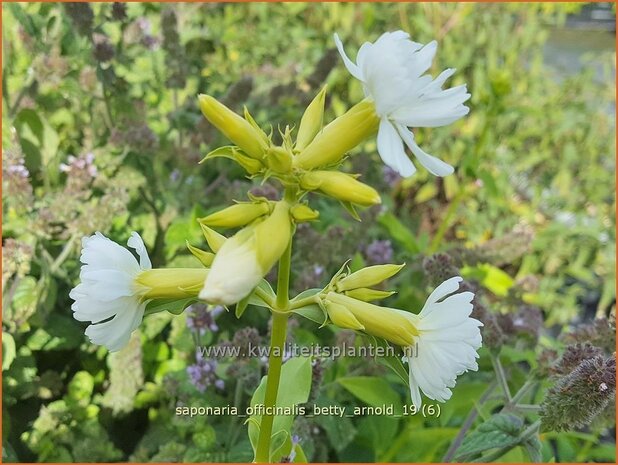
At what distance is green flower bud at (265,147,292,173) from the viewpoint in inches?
21.7

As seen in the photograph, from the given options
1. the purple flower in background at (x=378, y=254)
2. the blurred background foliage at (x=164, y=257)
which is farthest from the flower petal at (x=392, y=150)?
the purple flower in background at (x=378, y=254)

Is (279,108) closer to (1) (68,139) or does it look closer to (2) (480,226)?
(1) (68,139)

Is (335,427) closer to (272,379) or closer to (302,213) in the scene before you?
(272,379)

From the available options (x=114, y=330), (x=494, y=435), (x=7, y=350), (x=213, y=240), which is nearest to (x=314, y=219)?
(x=213, y=240)

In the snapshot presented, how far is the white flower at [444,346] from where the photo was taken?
58cm

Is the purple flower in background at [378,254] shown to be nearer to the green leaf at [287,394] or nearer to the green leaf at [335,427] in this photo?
the green leaf at [335,427]

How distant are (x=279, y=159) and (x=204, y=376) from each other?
1.92ft

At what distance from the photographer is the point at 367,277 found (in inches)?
24.8

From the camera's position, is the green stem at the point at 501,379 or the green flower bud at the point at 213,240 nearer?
the green flower bud at the point at 213,240

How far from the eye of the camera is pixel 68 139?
4.91 feet

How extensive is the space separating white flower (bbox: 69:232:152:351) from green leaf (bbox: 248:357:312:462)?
7.4 inches

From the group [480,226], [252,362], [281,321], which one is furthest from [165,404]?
[480,226]

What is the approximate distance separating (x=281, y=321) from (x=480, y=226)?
1.58 meters

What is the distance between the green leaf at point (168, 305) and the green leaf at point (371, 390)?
45cm
